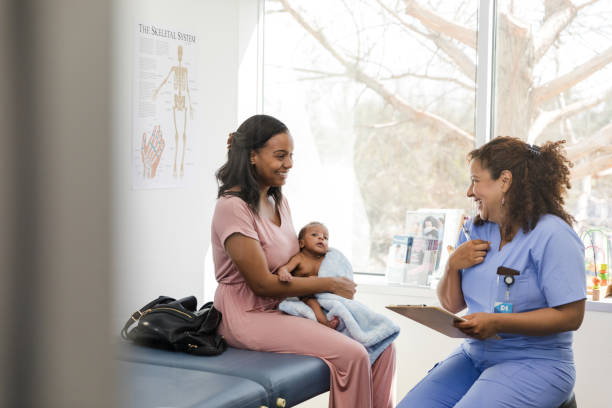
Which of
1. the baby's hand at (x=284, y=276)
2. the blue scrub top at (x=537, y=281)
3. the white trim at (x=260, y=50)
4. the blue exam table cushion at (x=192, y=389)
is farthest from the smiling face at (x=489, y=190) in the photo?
the white trim at (x=260, y=50)

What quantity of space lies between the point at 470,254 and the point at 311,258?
2.31ft

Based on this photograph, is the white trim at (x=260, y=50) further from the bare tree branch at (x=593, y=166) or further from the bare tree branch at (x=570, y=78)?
the bare tree branch at (x=593, y=166)

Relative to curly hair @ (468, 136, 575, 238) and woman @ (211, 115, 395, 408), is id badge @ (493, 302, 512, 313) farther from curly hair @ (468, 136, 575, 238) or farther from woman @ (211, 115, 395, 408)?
woman @ (211, 115, 395, 408)

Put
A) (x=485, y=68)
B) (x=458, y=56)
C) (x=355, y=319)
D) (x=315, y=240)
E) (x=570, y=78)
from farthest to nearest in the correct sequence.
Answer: (x=458, y=56) → (x=485, y=68) → (x=570, y=78) → (x=315, y=240) → (x=355, y=319)

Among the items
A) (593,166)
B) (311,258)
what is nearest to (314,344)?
(311,258)

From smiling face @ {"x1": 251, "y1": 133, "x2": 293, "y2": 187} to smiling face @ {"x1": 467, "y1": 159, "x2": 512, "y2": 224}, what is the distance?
0.72m

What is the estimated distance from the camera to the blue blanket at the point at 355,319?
242 cm

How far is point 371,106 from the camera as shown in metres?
3.93

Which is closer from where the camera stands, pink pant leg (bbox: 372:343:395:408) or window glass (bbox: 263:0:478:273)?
pink pant leg (bbox: 372:343:395:408)

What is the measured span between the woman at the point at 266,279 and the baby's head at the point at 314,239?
1.5 inches

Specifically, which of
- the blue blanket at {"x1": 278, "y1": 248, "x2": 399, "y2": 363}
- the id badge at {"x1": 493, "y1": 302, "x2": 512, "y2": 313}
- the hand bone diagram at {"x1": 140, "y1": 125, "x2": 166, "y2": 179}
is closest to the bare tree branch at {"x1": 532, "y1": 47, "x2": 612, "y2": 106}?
the blue blanket at {"x1": 278, "y1": 248, "x2": 399, "y2": 363}

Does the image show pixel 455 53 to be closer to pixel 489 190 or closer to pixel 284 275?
pixel 489 190

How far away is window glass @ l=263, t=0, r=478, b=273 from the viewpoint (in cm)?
371

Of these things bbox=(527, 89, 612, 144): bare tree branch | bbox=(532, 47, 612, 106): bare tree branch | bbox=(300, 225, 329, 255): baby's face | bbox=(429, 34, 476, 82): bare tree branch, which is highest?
bbox=(429, 34, 476, 82): bare tree branch
